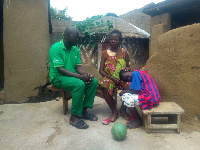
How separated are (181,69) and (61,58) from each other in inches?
81.0

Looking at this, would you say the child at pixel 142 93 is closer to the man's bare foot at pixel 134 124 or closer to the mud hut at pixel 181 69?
the man's bare foot at pixel 134 124

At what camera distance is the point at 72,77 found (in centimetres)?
292

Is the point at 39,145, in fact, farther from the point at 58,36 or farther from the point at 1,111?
the point at 58,36

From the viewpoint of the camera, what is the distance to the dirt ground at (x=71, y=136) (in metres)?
2.16

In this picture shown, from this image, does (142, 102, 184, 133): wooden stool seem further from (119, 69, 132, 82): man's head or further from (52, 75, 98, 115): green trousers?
(52, 75, 98, 115): green trousers

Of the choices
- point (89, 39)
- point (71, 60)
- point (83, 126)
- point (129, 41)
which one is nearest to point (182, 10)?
point (129, 41)

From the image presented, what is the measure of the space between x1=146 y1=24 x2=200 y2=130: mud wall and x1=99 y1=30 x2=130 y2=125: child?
2.10 feet

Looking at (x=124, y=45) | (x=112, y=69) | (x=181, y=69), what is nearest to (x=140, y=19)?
(x=124, y=45)

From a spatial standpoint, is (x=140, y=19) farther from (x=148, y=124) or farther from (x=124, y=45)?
(x=148, y=124)

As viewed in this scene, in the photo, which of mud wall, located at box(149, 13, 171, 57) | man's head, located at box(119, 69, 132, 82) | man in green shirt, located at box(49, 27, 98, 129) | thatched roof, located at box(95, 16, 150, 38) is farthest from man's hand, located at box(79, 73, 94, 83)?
thatched roof, located at box(95, 16, 150, 38)

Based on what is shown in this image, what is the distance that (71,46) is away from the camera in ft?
10.5

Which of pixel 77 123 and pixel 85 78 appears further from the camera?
pixel 85 78

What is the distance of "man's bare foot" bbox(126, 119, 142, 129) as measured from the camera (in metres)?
2.67

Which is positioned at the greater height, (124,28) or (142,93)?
(124,28)
